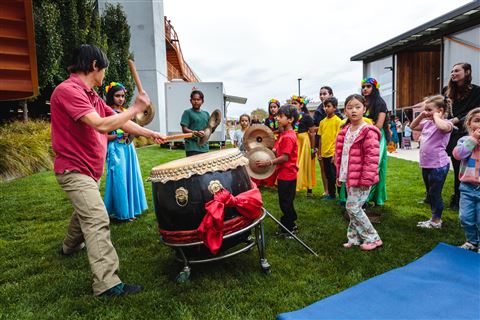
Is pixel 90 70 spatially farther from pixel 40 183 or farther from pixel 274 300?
pixel 40 183

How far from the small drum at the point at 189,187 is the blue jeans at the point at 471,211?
2.27 metres

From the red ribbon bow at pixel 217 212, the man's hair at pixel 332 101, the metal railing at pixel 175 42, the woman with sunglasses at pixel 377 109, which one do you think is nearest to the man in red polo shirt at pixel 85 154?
the red ribbon bow at pixel 217 212

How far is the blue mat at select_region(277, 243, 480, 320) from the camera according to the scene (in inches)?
86.3

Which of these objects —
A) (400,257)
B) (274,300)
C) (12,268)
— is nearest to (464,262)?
(400,257)

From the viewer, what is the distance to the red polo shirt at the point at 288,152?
3.65 metres

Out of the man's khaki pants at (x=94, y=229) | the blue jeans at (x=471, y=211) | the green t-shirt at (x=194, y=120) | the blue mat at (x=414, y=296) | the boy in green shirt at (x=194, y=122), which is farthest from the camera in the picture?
the green t-shirt at (x=194, y=120)

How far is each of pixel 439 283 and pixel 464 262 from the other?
0.54 meters

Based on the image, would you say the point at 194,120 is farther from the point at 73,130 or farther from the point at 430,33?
the point at 430,33

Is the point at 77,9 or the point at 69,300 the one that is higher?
the point at 77,9

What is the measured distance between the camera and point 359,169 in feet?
11.1

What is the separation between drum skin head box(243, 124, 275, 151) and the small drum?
157 centimetres

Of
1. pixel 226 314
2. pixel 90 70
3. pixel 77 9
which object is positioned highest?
pixel 77 9

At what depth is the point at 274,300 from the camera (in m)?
2.50

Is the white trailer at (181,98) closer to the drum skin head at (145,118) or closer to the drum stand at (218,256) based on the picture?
the drum skin head at (145,118)
